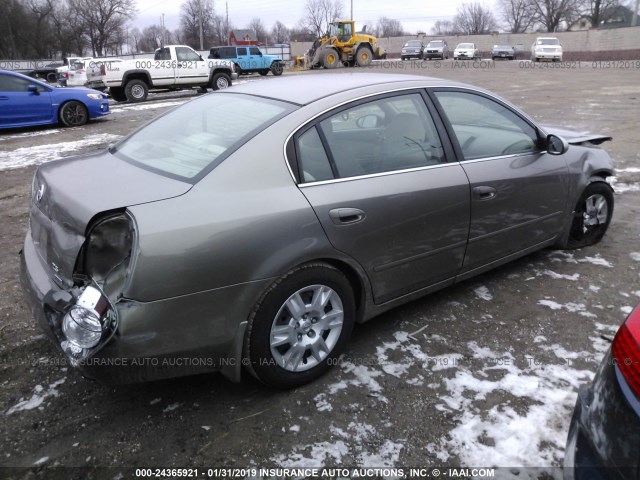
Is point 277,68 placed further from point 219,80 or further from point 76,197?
point 76,197

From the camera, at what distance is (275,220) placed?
249 centimetres

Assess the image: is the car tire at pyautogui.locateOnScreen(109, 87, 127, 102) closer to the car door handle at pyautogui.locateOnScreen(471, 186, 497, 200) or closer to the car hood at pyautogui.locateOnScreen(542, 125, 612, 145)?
the car hood at pyautogui.locateOnScreen(542, 125, 612, 145)

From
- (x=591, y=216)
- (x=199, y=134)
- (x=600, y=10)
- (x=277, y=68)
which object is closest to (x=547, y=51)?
(x=277, y=68)

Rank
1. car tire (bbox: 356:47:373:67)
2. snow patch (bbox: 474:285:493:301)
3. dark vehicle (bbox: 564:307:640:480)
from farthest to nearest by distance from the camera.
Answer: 1. car tire (bbox: 356:47:373:67)
2. snow patch (bbox: 474:285:493:301)
3. dark vehicle (bbox: 564:307:640:480)

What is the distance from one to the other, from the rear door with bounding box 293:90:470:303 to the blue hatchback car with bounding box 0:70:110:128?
10.8 meters

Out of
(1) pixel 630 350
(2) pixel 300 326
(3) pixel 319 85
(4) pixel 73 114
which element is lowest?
(2) pixel 300 326

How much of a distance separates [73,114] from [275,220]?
446 inches

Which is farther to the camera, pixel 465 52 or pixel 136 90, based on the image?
pixel 465 52

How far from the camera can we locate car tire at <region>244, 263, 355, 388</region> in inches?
99.4

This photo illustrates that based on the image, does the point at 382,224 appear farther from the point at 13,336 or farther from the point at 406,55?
the point at 406,55

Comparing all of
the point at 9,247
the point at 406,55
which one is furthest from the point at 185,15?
the point at 9,247

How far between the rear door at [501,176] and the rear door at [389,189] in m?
0.17

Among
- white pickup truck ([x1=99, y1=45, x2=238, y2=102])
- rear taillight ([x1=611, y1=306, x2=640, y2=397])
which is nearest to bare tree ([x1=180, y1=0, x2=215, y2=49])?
white pickup truck ([x1=99, y1=45, x2=238, y2=102])

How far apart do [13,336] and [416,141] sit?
284 centimetres
